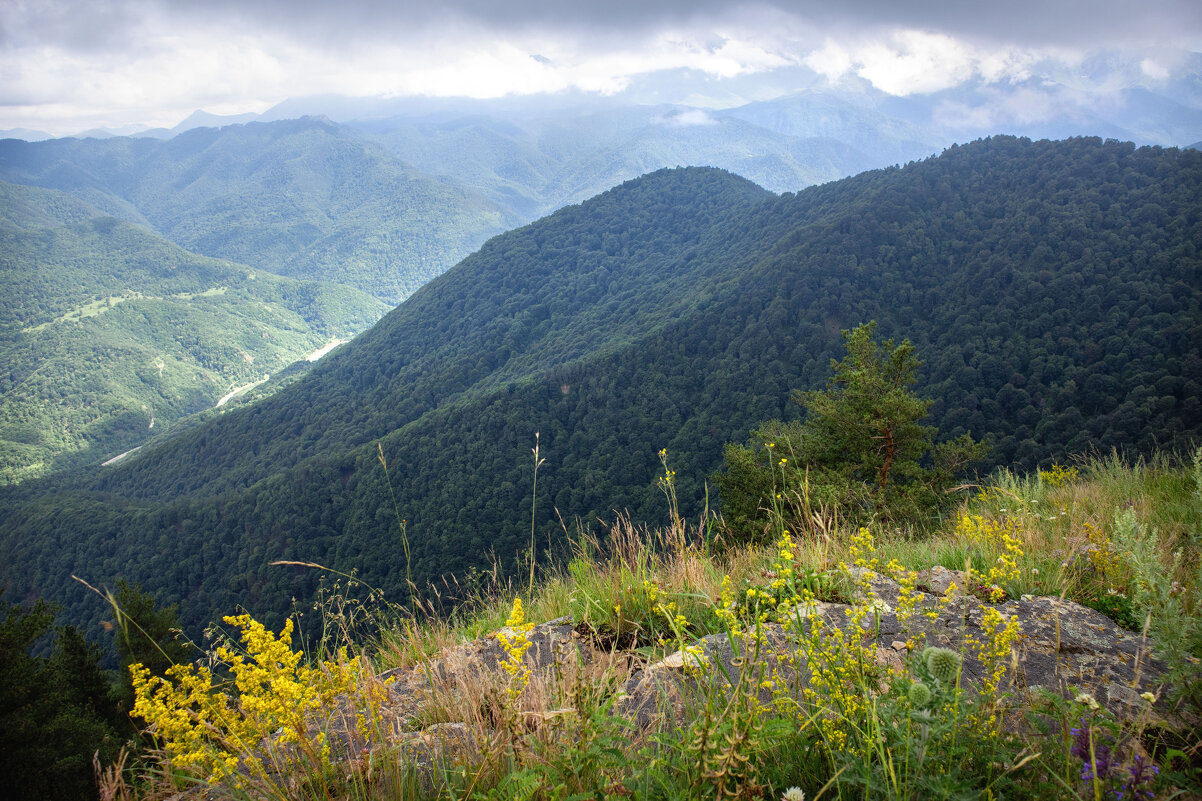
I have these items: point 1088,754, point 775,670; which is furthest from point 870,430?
point 1088,754

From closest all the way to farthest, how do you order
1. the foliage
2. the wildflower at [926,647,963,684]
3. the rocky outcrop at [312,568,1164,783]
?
the wildflower at [926,647,963,684] < the rocky outcrop at [312,568,1164,783] < the foliage

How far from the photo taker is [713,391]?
2552 inches

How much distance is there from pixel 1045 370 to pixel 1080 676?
61.1m

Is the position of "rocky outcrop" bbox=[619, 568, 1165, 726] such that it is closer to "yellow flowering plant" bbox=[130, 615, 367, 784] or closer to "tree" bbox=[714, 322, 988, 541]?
"yellow flowering plant" bbox=[130, 615, 367, 784]

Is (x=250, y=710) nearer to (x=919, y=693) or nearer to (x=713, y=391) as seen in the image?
(x=919, y=693)

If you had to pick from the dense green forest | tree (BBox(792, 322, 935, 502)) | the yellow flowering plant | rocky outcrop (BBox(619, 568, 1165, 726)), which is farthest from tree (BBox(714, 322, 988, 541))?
the dense green forest

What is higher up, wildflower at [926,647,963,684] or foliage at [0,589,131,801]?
wildflower at [926,647,963,684]

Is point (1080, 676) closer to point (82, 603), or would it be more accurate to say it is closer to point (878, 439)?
point (878, 439)

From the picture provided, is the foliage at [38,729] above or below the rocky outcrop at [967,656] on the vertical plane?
below

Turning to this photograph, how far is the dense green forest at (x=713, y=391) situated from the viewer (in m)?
49.9

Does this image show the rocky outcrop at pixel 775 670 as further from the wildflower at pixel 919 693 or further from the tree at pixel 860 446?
the tree at pixel 860 446

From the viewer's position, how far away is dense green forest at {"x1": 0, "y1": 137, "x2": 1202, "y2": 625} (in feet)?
164

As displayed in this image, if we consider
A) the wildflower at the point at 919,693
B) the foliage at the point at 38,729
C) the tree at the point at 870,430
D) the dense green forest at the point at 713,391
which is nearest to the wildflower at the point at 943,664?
the wildflower at the point at 919,693

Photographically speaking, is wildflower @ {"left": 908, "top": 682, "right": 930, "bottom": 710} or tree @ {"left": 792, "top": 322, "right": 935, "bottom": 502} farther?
tree @ {"left": 792, "top": 322, "right": 935, "bottom": 502}
